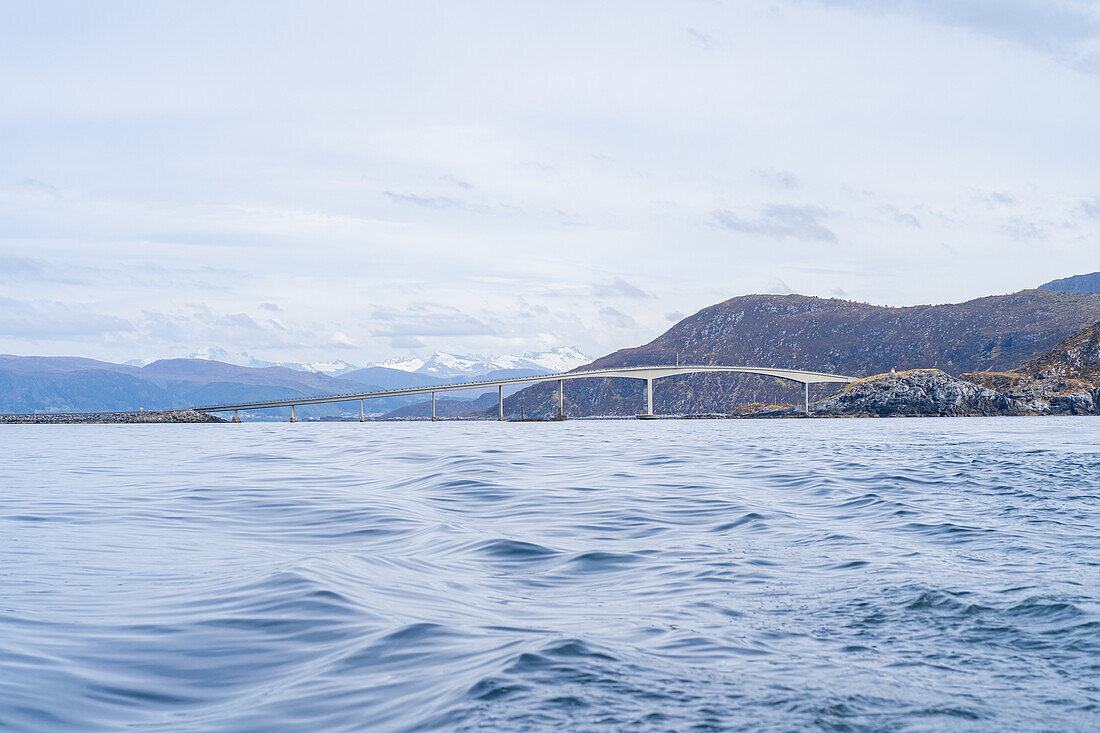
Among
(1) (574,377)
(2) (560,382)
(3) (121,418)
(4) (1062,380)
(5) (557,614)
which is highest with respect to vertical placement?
(1) (574,377)

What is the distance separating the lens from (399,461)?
34156mm

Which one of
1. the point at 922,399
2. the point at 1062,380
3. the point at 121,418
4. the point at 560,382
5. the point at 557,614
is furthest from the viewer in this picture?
the point at 121,418

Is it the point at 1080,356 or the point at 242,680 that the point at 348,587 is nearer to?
A: the point at 242,680

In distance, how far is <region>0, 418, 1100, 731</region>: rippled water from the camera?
580 cm

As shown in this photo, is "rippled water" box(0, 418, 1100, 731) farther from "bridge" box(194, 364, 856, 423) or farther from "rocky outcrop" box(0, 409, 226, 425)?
"rocky outcrop" box(0, 409, 226, 425)

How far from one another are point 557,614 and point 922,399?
496ft

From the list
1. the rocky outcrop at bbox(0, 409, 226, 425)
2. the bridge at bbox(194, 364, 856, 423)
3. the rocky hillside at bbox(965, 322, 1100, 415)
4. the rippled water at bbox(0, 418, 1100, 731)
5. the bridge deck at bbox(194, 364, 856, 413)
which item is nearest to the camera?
Answer: the rippled water at bbox(0, 418, 1100, 731)

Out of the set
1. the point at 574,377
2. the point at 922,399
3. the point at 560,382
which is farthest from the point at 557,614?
the point at 922,399

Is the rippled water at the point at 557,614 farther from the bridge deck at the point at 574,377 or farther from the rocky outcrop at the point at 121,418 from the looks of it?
the rocky outcrop at the point at 121,418

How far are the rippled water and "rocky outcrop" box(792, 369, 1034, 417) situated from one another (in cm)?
13583

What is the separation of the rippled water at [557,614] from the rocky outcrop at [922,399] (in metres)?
136

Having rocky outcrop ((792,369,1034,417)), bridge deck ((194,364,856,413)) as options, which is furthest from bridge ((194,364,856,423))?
rocky outcrop ((792,369,1034,417))

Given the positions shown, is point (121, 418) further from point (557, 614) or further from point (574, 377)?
point (557, 614)

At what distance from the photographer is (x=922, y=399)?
143750mm
